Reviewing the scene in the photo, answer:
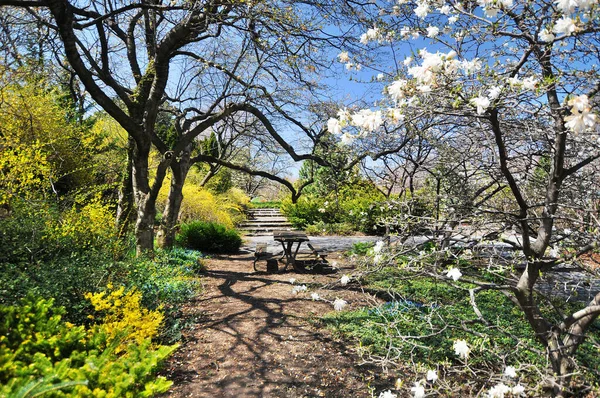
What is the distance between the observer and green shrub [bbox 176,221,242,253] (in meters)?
9.20

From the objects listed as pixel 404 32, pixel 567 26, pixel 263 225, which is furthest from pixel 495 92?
pixel 263 225

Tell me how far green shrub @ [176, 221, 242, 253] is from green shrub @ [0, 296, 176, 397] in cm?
721

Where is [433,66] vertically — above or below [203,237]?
above

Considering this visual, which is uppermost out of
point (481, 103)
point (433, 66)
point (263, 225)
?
point (433, 66)

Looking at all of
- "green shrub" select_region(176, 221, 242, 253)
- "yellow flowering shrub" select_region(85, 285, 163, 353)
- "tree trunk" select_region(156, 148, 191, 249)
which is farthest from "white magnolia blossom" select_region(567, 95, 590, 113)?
"green shrub" select_region(176, 221, 242, 253)

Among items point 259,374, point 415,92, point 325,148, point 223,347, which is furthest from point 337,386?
point 325,148

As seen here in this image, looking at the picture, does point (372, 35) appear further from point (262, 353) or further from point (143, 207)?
point (143, 207)

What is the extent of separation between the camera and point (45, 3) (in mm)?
3961

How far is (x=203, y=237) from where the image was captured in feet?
30.2

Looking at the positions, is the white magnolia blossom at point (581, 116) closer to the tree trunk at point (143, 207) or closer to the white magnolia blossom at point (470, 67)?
the white magnolia blossom at point (470, 67)

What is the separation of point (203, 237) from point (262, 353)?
6.11 m

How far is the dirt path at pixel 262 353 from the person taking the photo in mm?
2920

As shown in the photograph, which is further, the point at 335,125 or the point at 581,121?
the point at 335,125

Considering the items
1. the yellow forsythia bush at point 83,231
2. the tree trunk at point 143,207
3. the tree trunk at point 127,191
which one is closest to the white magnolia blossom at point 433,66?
the yellow forsythia bush at point 83,231
